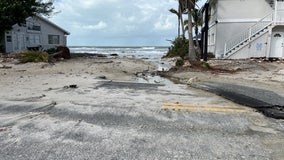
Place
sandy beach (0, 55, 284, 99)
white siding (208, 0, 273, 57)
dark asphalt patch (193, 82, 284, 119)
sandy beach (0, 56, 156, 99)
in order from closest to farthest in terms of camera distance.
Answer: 1. dark asphalt patch (193, 82, 284, 119)
2. sandy beach (0, 56, 156, 99)
3. sandy beach (0, 55, 284, 99)
4. white siding (208, 0, 273, 57)

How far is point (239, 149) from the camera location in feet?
12.0

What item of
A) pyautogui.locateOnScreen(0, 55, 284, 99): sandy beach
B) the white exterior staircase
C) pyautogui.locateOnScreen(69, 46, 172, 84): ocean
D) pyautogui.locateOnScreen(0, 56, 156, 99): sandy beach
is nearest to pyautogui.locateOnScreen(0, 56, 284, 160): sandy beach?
pyautogui.locateOnScreen(0, 56, 156, 99): sandy beach

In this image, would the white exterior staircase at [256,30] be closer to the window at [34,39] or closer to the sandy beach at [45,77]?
the sandy beach at [45,77]

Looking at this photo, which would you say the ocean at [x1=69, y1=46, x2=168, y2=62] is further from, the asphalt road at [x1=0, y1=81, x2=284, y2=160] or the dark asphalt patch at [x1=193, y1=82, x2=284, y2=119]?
the asphalt road at [x1=0, y1=81, x2=284, y2=160]

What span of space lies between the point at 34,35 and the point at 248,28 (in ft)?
95.6

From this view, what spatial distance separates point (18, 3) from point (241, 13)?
788 inches

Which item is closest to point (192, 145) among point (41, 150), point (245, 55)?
point (41, 150)

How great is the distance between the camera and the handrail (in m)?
22.3

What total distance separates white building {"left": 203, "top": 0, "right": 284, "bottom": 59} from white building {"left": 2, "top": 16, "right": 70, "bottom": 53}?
23.0 meters

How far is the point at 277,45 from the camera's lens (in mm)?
22438

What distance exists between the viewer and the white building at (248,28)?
22094 mm

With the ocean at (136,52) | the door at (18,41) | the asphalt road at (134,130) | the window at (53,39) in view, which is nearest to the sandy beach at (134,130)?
the asphalt road at (134,130)

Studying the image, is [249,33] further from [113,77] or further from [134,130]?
[134,130]

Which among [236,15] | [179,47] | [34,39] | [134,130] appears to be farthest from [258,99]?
[34,39]
